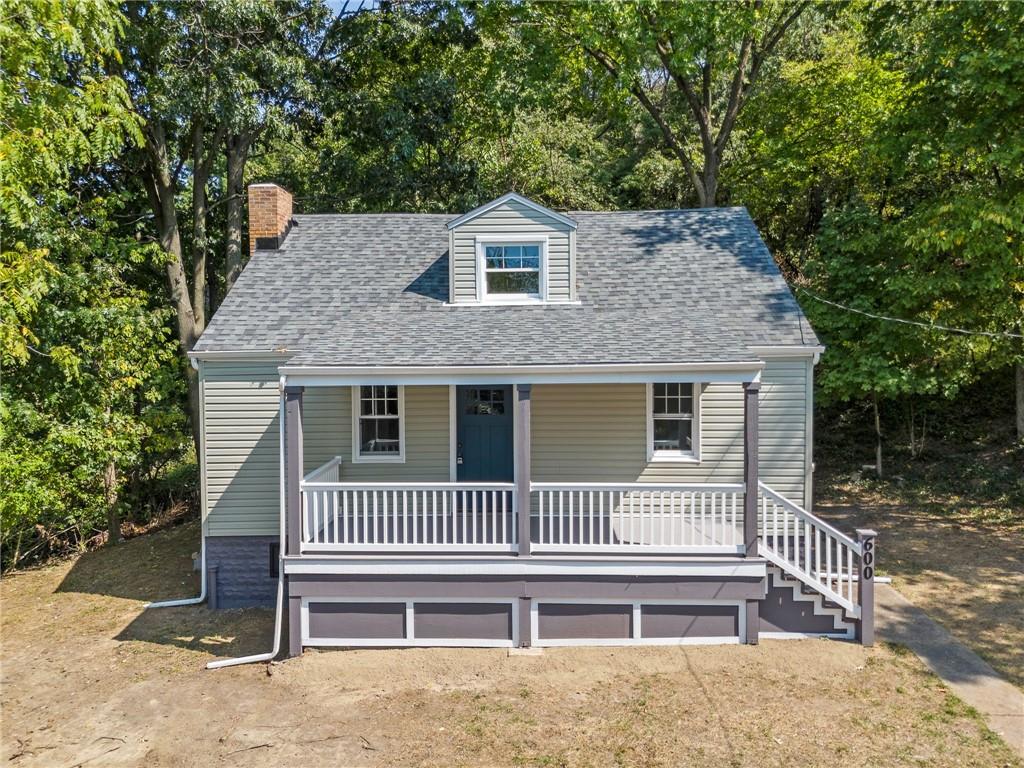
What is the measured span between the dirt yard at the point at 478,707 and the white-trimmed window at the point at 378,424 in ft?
10.4

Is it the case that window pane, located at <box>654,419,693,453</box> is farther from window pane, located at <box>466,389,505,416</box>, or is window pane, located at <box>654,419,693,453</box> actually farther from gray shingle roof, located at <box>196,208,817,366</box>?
window pane, located at <box>466,389,505,416</box>

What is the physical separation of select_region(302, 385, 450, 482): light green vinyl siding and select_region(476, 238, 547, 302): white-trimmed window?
6.56 feet

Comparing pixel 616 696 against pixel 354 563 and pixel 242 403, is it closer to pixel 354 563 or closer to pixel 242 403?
pixel 354 563

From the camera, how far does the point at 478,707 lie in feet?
23.9

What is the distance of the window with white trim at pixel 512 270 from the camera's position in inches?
450

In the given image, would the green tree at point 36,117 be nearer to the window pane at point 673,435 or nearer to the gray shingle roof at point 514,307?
the gray shingle roof at point 514,307

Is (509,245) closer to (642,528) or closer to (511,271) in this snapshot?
(511,271)

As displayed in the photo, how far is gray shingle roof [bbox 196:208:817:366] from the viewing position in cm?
919

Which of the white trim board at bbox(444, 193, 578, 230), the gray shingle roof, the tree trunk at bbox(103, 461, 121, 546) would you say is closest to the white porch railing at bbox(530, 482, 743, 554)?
the gray shingle roof

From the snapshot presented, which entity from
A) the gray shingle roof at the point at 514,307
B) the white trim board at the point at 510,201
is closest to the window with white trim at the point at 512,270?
the gray shingle roof at the point at 514,307

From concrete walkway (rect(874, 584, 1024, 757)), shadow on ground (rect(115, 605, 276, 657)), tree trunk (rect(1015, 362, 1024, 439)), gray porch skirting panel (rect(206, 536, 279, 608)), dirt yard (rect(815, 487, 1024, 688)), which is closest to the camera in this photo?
concrete walkway (rect(874, 584, 1024, 757))

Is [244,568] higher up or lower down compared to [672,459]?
lower down

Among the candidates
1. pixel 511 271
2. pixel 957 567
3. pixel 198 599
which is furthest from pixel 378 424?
pixel 957 567

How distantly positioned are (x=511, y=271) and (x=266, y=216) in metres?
5.04
